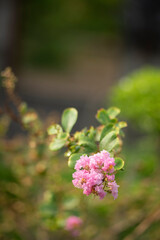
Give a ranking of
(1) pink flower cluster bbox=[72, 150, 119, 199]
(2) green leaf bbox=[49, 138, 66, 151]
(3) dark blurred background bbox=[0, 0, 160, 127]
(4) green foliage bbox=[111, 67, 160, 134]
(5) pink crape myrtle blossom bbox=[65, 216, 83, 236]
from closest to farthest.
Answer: (1) pink flower cluster bbox=[72, 150, 119, 199] < (2) green leaf bbox=[49, 138, 66, 151] < (5) pink crape myrtle blossom bbox=[65, 216, 83, 236] < (4) green foliage bbox=[111, 67, 160, 134] < (3) dark blurred background bbox=[0, 0, 160, 127]

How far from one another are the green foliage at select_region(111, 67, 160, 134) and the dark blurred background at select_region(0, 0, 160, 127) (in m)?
1.24

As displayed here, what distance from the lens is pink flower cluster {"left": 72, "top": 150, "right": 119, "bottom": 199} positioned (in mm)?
420

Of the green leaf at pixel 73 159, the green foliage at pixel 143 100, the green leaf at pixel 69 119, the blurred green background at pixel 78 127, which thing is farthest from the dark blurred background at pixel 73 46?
the green leaf at pixel 73 159

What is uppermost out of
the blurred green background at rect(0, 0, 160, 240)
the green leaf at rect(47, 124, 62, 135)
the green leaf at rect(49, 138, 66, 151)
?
the blurred green background at rect(0, 0, 160, 240)

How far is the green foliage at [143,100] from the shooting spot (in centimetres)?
129

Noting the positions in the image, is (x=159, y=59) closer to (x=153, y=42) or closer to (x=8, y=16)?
(x=153, y=42)

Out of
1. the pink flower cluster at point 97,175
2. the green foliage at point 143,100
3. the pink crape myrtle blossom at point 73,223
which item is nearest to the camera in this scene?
the pink flower cluster at point 97,175

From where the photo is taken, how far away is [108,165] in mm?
421

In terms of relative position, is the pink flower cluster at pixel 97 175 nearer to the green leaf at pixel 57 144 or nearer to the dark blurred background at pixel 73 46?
the green leaf at pixel 57 144

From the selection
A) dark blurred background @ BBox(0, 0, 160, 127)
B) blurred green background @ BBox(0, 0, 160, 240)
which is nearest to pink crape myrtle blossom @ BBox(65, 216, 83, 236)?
blurred green background @ BBox(0, 0, 160, 240)

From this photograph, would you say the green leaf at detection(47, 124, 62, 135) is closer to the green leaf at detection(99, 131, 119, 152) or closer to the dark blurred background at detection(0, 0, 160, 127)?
the green leaf at detection(99, 131, 119, 152)

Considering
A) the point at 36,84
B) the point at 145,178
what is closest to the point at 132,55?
the point at 145,178

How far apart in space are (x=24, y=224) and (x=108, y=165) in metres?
0.67

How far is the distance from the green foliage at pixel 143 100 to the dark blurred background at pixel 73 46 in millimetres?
1240
